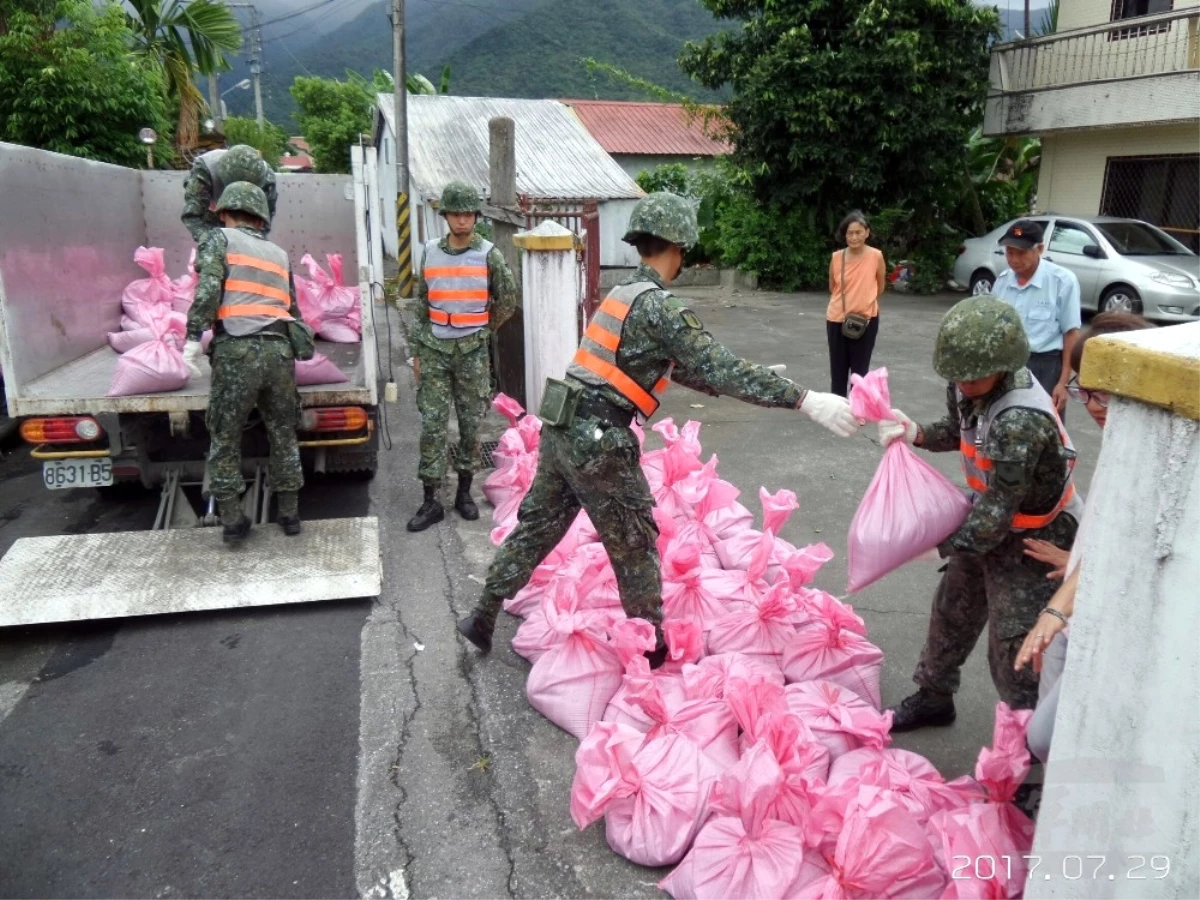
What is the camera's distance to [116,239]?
18.3 feet

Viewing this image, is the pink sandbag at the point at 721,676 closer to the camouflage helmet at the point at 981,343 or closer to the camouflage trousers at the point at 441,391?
the camouflage helmet at the point at 981,343

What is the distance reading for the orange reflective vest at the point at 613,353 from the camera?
289 centimetres

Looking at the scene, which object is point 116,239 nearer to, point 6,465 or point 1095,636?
point 6,465

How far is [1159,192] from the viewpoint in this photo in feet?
42.6

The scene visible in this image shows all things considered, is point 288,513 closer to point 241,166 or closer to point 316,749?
point 316,749

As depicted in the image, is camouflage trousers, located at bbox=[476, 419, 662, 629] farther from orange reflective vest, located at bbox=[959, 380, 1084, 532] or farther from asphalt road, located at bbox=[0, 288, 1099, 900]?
orange reflective vest, located at bbox=[959, 380, 1084, 532]

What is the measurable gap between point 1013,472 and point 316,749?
224 cm

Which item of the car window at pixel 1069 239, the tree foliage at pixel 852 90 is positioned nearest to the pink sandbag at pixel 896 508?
the car window at pixel 1069 239

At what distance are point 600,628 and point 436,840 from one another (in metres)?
0.90

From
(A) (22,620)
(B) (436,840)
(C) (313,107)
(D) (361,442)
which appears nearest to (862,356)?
(D) (361,442)

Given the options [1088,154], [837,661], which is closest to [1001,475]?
[837,661]

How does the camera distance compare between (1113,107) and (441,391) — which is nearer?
(441,391)

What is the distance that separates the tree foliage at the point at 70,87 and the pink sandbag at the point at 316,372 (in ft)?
21.5

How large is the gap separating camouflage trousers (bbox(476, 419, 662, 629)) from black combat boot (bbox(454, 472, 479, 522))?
1.62 metres
